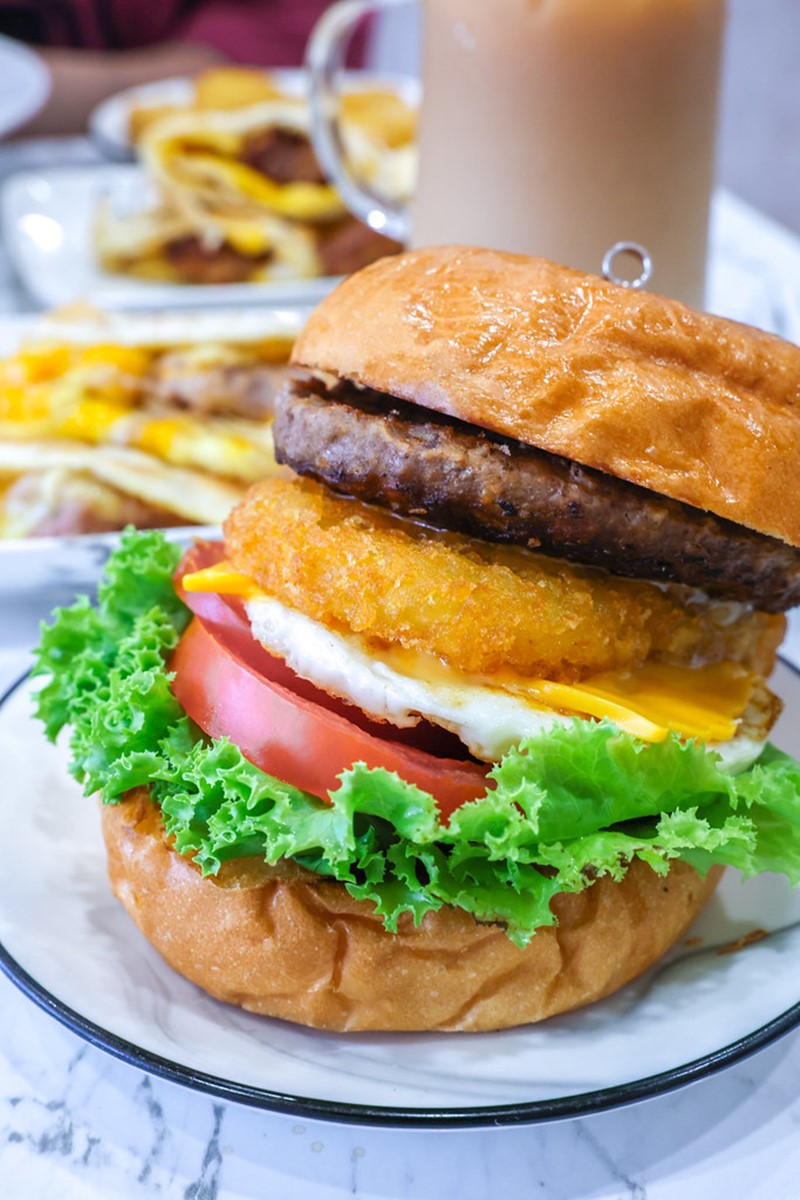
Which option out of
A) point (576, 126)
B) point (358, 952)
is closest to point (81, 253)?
point (576, 126)

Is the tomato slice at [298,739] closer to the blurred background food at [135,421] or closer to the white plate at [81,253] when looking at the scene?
the blurred background food at [135,421]

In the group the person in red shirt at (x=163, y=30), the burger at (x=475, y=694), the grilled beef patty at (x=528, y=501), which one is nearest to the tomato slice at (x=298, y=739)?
the burger at (x=475, y=694)

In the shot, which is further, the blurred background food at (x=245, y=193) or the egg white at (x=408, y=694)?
the blurred background food at (x=245, y=193)

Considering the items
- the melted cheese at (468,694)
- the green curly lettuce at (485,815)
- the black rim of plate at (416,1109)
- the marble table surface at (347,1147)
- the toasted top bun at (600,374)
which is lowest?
the marble table surface at (347,1147)

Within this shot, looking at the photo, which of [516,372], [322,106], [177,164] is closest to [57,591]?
[516,372]

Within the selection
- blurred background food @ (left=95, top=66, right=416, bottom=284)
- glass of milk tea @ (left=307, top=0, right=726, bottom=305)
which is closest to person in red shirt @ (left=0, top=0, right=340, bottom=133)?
blurred background food @ (left=95, top=66, right=416, bottom=284)

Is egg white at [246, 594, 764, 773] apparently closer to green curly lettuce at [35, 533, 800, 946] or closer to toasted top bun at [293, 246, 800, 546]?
green curly lettuce at [35, 533, 800, 946]

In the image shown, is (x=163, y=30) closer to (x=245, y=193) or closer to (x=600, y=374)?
(x=245, y=193)

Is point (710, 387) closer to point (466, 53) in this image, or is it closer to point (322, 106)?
point (466, 53)

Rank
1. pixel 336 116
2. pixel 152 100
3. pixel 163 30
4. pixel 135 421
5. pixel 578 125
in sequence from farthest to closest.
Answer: pixel 163 30
pixel 152 100
pixel 336 116
pixel 135 421
pixel 578 125
